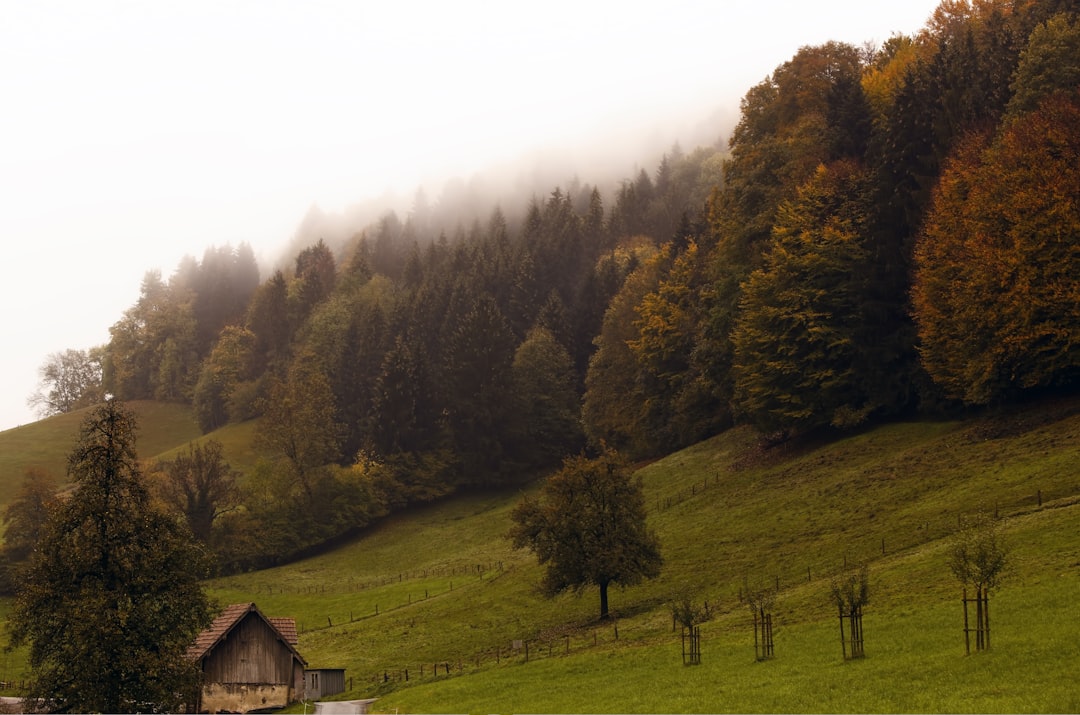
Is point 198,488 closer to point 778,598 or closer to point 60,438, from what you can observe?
point 778,598

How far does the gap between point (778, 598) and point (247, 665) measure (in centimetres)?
2844

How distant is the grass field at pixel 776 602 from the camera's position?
34.4 meters

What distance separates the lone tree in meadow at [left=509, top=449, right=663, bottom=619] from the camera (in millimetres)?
58375

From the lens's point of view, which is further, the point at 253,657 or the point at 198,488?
the point at 198,488

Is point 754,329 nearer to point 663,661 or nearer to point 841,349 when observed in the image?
point 841,349

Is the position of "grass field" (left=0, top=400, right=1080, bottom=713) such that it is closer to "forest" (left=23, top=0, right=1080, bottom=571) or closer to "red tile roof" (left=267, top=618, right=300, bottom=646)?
"red tile roof" (left=267, top=618, right=300, bottom=646)

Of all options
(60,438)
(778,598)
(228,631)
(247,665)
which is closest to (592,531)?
(778,598)

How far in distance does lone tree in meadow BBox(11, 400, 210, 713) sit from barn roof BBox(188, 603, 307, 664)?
13.3 metres

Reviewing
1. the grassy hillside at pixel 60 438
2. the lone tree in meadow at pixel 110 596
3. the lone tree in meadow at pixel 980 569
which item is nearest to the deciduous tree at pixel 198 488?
the grassy hillside at pixel 60 438

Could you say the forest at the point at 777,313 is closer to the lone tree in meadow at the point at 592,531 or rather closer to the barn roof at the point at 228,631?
the lone tree in meadow at the point at 592,531

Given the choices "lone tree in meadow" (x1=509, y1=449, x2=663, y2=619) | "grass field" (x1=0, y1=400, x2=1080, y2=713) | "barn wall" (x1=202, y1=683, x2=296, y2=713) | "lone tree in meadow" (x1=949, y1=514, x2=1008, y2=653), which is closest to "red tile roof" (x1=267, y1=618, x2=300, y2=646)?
"grass field" (x1=0, y1=400, x2=1080, y2=713)

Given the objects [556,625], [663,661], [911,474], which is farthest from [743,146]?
[663,661]

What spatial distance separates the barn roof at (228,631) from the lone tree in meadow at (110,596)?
43.5 ft

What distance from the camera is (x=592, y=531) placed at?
194 ft
